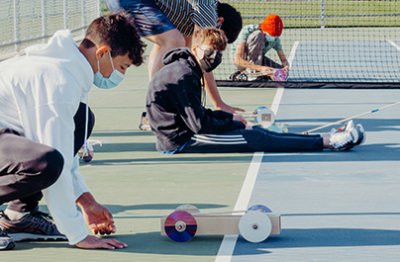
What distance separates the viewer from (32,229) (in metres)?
5.59

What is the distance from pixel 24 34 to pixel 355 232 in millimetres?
12768

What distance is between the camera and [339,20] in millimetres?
26750

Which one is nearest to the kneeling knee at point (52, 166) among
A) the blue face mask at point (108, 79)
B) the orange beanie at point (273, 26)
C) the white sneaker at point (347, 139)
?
the blue face mask at point (108, 79)

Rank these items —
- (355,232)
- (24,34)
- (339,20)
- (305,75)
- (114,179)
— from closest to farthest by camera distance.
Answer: (355,232) → (114,179) → (305,75) → (24,34) → (339,20)

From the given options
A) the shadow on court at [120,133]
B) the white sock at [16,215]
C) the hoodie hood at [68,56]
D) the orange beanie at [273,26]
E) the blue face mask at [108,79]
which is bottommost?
the shadow on court at [120,133]

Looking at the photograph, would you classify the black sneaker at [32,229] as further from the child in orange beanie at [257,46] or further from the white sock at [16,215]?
the child in orange beanie at [257,46]

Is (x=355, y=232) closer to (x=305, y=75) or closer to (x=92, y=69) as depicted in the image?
(x=92, y=69)

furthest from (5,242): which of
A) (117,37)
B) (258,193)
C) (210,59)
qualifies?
(210,59)

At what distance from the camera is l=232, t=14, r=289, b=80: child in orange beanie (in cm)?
1291

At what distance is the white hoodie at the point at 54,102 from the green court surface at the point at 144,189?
0.99ft

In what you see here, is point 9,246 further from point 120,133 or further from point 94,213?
point 120,133

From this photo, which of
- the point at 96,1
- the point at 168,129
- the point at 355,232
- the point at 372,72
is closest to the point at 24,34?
the point at 96,1

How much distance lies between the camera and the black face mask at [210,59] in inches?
306

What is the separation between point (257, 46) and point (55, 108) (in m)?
8.35
